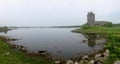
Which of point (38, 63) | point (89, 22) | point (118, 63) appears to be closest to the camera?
point (118, 63)

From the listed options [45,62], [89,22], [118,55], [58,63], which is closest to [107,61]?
[118,55]

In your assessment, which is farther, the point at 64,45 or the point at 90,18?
the point at 90,18

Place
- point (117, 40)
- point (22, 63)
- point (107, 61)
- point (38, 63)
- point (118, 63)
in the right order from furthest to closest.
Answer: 1. point (117, 40)
2. point (38, 63)
3. point (22, 63)
4. point (107, 61)
5. point (118, 63)

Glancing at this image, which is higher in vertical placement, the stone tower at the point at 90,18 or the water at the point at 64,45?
the stone tower at the point at 90,18

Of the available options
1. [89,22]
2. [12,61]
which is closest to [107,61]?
[12,61]

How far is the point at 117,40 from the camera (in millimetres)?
42500

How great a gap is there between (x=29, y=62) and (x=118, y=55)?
13917 mm

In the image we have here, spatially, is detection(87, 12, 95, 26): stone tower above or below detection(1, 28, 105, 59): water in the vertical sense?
above

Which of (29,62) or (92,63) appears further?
(29,62)

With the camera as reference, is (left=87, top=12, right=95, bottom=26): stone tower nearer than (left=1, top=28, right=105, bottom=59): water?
No

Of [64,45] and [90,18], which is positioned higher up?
[90,18]

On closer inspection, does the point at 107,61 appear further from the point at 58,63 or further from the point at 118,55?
the point at 58,63

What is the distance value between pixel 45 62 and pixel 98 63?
31.6ft

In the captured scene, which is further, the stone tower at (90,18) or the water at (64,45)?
the stone tower at (90,18)
